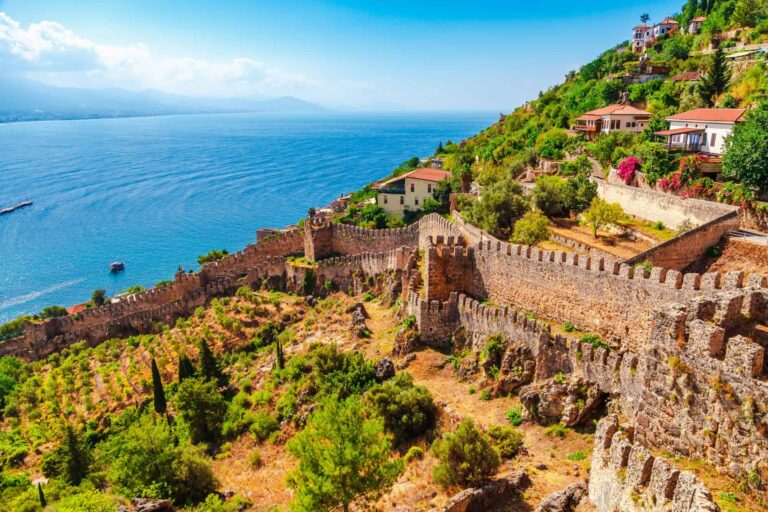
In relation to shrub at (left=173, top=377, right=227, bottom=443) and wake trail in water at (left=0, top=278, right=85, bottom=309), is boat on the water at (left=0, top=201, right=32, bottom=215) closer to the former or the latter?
wake trail in water at (left=0, top=278, right=85, bottom=309)

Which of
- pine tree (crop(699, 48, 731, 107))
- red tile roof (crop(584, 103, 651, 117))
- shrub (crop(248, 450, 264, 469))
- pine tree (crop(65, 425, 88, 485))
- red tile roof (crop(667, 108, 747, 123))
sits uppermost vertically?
pine tree (crop(699, 48, 731, 107))

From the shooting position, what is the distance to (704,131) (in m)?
35.8

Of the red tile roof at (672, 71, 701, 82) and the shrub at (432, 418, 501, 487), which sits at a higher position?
the red tile roof at (672, 71, 701, 82)

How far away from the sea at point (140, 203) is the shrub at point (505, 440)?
5848cm

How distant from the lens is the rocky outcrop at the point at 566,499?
486 inches

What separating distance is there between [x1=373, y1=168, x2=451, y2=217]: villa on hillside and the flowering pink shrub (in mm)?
16065

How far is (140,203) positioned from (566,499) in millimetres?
103727

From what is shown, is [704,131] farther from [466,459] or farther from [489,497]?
[489,497]

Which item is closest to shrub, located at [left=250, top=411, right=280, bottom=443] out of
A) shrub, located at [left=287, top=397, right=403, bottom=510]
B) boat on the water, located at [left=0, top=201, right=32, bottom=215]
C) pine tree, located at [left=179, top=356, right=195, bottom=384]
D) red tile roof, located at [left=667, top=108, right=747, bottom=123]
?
pine tree, located at [left=179, top=356, right=195, bottom=384]

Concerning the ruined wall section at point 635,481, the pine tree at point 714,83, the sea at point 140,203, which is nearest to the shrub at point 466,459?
the ruined wall section at point 635,481

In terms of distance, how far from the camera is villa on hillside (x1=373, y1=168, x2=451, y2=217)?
4766cm

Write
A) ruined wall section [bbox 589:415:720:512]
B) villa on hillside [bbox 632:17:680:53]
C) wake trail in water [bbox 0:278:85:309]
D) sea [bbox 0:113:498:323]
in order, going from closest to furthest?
ruined wall section [bbox 589:415:720:512]
wake trail in water [bbox 0:278:85:309]
sea [bbox 0:113:498:323]
villa on hillside [bbox 632:17:680:53]

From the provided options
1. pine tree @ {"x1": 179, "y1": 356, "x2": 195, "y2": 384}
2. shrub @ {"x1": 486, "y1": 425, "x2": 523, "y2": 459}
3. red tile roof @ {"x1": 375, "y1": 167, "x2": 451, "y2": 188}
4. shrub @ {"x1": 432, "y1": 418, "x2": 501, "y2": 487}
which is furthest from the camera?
red tile roof @ {"x1": 375, "y1": 167, "x2": 451, "y2": 188}

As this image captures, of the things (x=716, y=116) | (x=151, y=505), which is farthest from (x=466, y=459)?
(x=716, y=116)
